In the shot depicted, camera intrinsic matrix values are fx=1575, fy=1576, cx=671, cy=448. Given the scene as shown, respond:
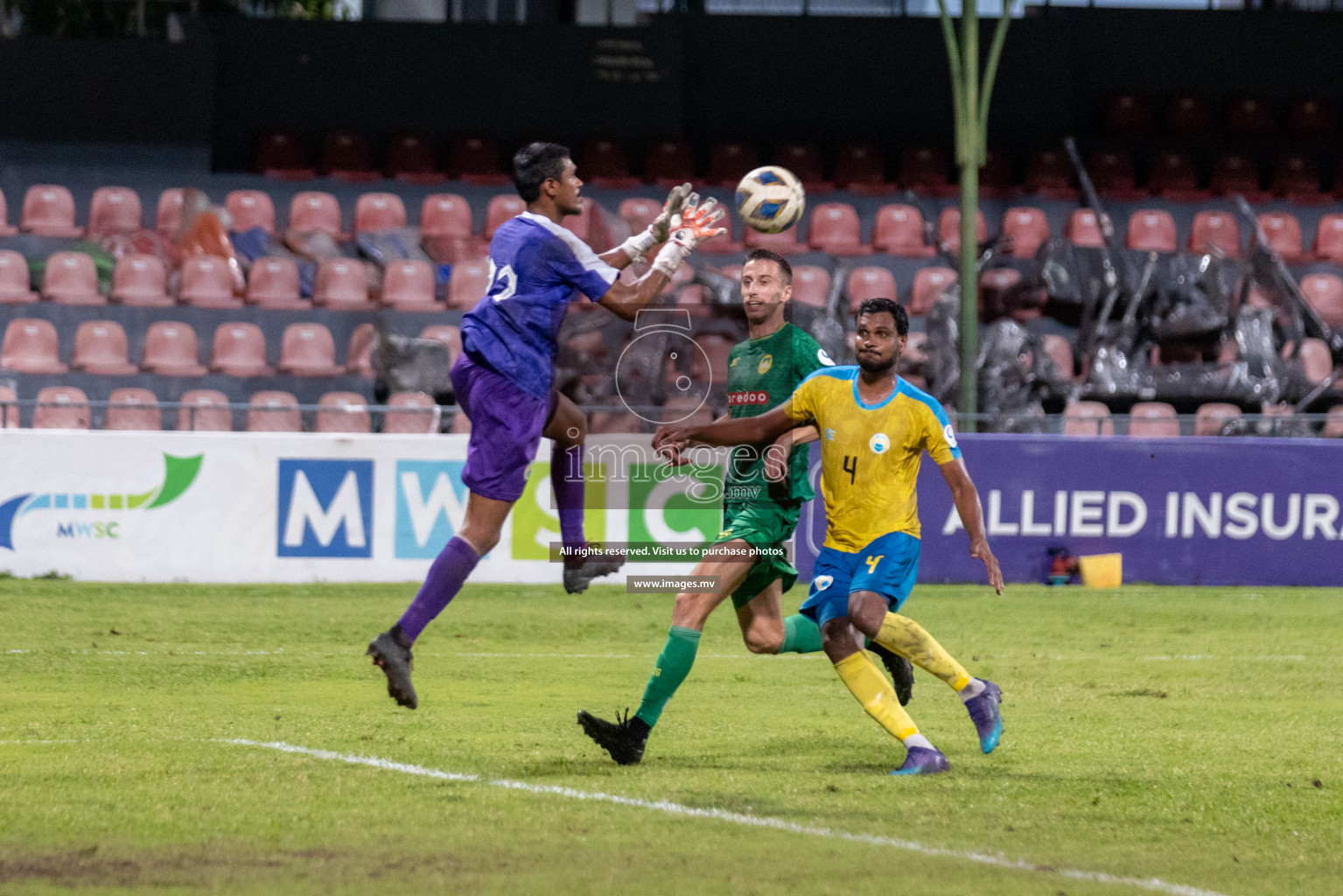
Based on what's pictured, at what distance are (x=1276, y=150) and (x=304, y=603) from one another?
55.8 feet

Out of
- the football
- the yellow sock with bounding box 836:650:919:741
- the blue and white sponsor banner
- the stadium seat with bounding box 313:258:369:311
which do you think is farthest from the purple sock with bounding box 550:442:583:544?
the stadium seat with bounding box 313:258:369:311

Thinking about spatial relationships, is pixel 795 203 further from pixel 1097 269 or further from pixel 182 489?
pixel 1097 269

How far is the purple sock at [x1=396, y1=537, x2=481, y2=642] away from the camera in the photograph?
6.16m

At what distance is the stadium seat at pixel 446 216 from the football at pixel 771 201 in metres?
11.5

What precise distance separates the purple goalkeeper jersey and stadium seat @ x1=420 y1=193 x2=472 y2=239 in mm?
14065

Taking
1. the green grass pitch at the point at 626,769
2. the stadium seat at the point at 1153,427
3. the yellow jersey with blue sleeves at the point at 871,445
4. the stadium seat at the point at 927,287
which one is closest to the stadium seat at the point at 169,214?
the green grass pitch at the point at 626,769

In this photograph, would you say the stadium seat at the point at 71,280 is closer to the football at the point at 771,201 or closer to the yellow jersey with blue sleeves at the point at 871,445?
the football at the point at 771,201

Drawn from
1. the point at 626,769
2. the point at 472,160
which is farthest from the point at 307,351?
the point at 626,769

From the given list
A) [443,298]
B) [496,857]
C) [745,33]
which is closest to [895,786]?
[496,857]

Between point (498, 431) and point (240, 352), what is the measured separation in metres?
12.3

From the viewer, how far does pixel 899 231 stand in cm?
2066

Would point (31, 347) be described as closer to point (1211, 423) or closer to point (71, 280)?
point (71, 280)

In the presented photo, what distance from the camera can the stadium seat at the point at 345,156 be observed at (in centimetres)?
2198

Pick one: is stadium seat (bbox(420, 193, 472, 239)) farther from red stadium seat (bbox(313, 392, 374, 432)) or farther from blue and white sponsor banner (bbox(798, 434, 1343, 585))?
blue and white sponsor banner (bbox(798, 434, 1343, 585))
